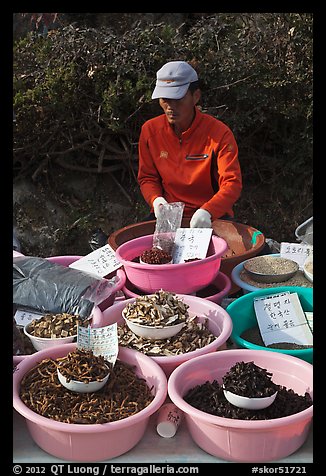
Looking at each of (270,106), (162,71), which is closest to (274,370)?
(162,71)

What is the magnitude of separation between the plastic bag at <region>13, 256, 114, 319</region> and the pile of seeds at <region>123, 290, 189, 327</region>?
0.17 metres

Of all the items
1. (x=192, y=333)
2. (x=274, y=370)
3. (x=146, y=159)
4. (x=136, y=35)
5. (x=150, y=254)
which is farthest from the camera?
(x=136, y=35)

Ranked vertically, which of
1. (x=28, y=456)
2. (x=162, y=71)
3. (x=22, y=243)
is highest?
(x=162, y=71)

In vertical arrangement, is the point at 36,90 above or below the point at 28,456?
above

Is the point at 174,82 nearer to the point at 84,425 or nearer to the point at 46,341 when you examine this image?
the point at 46,341

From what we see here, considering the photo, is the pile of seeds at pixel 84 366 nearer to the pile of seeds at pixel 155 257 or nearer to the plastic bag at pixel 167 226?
the pile of seeds at pixel 155 257

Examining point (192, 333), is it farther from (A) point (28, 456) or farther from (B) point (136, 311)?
(A) point (28, 456)

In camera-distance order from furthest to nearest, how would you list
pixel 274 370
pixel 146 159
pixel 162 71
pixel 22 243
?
pixel 22 243 → pixel 146 159 → pixel 162 71 → pixel 274 370

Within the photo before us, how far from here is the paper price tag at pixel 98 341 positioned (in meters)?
1.47

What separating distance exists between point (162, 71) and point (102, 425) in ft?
5.74

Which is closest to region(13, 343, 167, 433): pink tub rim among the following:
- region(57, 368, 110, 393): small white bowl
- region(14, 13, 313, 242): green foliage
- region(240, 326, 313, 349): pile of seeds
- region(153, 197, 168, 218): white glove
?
region(57, 368, 110, 393): small white bowl

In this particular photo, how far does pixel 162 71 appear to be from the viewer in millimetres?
2535

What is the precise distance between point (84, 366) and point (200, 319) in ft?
1.57

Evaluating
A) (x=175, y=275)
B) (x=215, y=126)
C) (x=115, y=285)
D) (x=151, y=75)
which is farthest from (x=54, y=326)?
(x=151, y=75)
